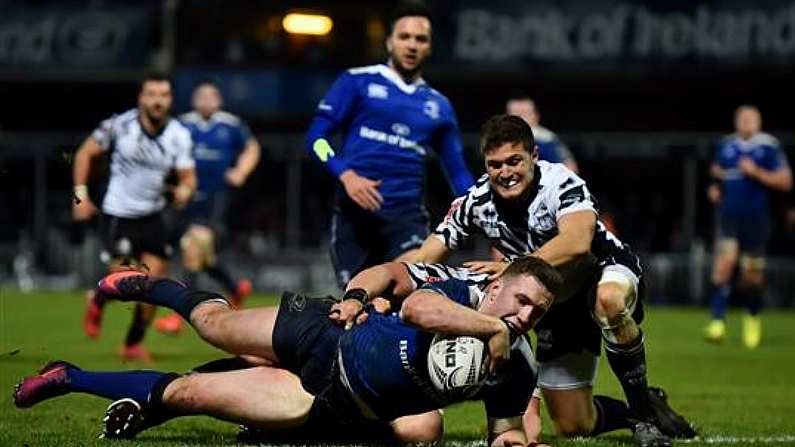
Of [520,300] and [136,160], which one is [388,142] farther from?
[136,160]

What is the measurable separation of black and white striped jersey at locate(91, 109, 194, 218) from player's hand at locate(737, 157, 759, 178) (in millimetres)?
7095

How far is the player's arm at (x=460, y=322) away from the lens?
704 cm

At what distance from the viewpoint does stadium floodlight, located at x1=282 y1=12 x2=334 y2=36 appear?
28.2m

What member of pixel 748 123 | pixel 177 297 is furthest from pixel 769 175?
pixel 177 297

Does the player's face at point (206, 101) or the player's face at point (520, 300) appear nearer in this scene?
the player's face at point (520, 300)

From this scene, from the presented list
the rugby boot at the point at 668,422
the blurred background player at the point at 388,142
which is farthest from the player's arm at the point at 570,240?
the blurred background player at the point at 388,142

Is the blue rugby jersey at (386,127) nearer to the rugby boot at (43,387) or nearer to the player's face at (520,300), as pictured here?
the rugby boot at (43,387)

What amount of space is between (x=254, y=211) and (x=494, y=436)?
2017cm

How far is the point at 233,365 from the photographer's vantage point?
8141 mm

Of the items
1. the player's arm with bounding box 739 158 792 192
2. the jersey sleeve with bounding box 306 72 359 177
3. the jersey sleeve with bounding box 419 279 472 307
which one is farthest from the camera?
the player's arm with bounding box 739 158 792 192

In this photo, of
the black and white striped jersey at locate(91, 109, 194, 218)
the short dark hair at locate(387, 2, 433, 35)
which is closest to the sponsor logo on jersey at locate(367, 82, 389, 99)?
the short dark hair at locate(387, 2, 433, 35)

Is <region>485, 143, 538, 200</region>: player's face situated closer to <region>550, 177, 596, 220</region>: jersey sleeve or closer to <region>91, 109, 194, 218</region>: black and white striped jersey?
<region>550, 177, 596, 220</region>: jersey sleeve

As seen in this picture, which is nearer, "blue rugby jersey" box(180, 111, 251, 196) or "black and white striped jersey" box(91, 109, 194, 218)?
"black and white striped jersey" box(91, 109, 194, 218)

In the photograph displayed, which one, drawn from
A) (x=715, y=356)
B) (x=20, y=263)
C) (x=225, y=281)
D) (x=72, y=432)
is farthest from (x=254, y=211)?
(x=72, y=432)
